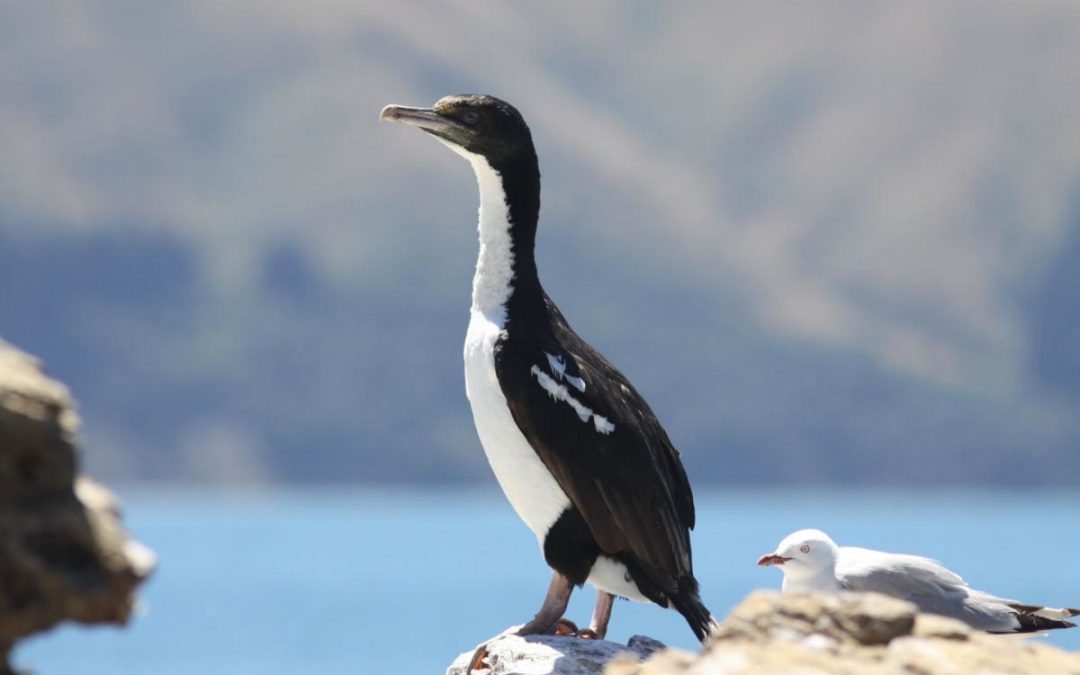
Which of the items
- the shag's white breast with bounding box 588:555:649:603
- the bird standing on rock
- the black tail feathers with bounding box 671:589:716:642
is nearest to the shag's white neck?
the bird standing on rock

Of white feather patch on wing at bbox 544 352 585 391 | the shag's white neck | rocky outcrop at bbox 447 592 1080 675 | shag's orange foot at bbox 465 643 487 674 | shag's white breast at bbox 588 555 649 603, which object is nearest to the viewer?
rocky outcrop at bbox 447 592 1080 675

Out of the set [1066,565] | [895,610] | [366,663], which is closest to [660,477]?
[895,610]

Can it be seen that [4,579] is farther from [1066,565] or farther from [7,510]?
[1066,565]

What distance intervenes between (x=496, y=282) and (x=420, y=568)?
513 ft

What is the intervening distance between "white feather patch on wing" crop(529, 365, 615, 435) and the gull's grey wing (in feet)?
8.70

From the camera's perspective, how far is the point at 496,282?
39.9 ft

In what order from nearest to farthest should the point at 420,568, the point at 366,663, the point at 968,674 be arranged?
the point at 968,674, the point at 366,663, the point at 420,568

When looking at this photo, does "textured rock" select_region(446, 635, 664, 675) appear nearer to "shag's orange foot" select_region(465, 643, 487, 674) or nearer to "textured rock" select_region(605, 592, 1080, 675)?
"shag's orange foot" select_region(465, 643, 487, 674)

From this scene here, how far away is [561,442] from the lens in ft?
37.5

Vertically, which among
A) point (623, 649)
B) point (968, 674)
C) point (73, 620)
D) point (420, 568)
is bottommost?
point (73, 620)

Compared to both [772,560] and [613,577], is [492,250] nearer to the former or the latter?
[613,577]

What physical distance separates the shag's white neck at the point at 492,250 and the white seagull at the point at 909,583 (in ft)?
9.20

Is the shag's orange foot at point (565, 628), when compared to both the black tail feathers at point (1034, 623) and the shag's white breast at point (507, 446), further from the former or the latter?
the black tail feathers at point (1034, 623)

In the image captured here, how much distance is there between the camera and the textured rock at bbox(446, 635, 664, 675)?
11031mm
